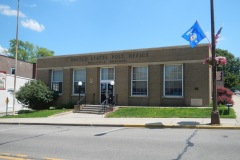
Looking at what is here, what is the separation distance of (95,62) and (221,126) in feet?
51.8

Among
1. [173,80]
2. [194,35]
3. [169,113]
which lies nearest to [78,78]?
[173,80]

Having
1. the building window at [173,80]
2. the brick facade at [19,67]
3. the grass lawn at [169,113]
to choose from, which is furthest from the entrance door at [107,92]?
the brick facade at [19,67]

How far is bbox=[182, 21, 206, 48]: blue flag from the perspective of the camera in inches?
567

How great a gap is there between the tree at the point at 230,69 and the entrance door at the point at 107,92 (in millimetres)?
47141

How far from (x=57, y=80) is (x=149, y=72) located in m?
10.9

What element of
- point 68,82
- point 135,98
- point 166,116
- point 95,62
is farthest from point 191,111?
point 68,82

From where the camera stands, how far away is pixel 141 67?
24.2m

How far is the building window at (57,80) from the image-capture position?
28562mm

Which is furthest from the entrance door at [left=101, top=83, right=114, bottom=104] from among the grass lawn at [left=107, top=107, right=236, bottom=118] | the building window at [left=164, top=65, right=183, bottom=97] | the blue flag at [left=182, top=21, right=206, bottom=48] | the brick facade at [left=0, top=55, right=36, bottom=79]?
the brick facade at [left=0, top=55, right=36, bottom=79]

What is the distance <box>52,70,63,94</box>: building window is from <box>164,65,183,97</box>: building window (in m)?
11.8

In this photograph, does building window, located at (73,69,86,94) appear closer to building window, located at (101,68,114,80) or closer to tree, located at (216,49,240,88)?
building window, located at (101,68,114,80)

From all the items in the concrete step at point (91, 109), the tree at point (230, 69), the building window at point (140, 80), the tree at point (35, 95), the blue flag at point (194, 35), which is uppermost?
the tree at point (230, 69)

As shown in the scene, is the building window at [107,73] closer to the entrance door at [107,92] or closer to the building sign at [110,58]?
the entrance door at [107,92]

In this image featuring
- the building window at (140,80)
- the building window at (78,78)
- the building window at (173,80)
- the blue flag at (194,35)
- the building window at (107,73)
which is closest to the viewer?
the blue flag at (194,35)
